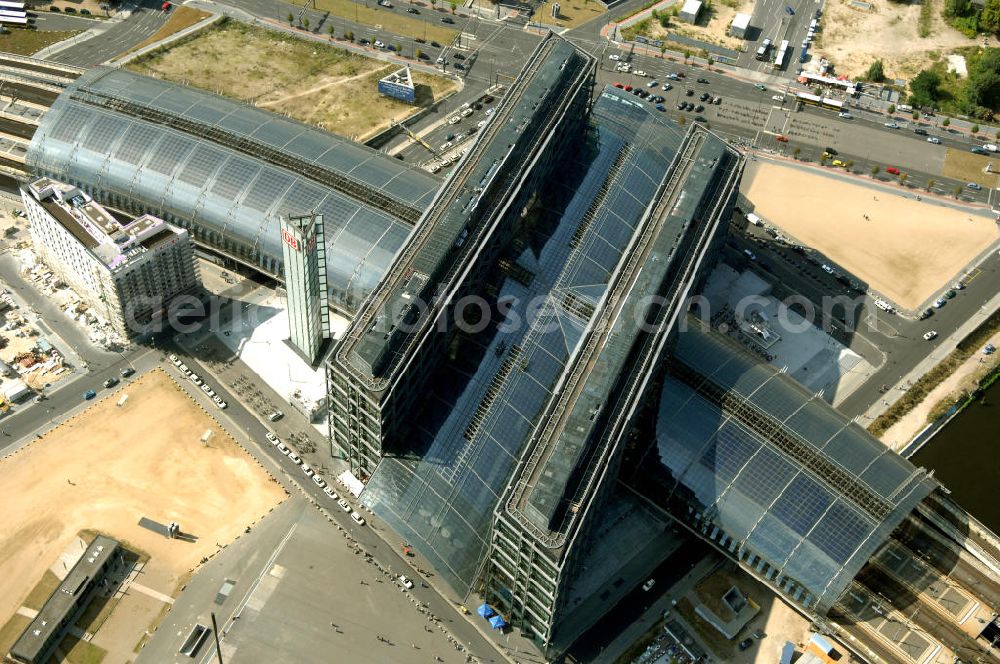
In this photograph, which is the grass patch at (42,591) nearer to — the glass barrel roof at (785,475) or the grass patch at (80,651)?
the grass patch at (80,651)

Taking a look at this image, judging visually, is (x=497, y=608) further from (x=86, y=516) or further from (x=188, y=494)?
(x=86, y=516)

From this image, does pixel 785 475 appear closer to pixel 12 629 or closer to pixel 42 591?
pixel 42 591

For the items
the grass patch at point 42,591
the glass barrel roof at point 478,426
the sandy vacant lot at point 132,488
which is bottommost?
the grass patch at point 42,591

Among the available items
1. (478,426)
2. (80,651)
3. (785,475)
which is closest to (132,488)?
(80,651)

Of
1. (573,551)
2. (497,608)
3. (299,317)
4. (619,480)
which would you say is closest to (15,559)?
(299,317)

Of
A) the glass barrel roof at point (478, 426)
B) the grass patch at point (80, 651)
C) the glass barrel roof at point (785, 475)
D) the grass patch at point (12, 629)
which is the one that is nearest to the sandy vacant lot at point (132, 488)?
the grass patch at point (12, 629)

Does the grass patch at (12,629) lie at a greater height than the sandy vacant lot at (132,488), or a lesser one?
lesser

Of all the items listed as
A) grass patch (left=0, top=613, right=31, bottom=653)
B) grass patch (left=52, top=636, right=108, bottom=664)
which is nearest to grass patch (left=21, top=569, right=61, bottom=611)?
grass patch (left=0, top=613, right=31, bottom=653)
